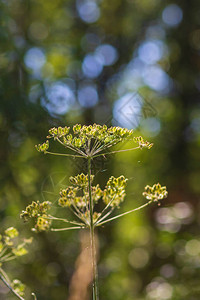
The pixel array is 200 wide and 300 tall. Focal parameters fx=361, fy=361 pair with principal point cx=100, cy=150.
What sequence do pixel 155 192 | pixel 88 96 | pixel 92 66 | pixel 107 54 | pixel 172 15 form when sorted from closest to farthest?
pixel 155 192 → pixel 88 96 → pixel 92 66 → pixel 107 54 → pixel 172 15

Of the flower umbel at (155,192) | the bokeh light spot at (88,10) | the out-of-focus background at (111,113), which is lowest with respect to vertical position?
the flower umbel at (155,192)

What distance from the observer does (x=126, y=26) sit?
5.14m

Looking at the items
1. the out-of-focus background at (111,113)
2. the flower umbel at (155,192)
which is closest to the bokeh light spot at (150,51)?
the out-of-focus background at (111,113)

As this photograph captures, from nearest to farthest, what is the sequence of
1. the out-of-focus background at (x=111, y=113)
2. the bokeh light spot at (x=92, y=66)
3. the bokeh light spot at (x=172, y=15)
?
the out-of-focus background at (x=111, y=113) < the bokeh light spot at (x=92, y=66) < the bokeh light spot at (x=172, y=15)

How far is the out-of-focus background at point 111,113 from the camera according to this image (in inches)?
99.1

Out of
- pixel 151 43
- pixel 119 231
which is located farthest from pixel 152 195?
pixel 151 43

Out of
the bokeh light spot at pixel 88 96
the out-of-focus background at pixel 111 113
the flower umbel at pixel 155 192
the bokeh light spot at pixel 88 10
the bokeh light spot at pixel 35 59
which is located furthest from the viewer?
the bokeh light spot at pixel 88 10

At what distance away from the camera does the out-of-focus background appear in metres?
2.52

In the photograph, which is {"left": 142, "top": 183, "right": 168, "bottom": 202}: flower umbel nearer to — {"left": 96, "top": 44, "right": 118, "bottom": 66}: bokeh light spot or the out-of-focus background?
the out-of-focus background

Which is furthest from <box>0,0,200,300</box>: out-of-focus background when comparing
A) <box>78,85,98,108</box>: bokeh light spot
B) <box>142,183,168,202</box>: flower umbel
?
<box>142,183,168,202</box>: flower umbel

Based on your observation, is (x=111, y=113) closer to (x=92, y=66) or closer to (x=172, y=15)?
(x=92, y=66)

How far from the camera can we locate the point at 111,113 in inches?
98.9

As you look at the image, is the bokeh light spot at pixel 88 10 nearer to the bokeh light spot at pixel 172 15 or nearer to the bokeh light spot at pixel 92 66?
the bokeh light spot at pixel 92 66

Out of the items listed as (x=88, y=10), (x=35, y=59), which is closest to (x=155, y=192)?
(x=35, y=59)
